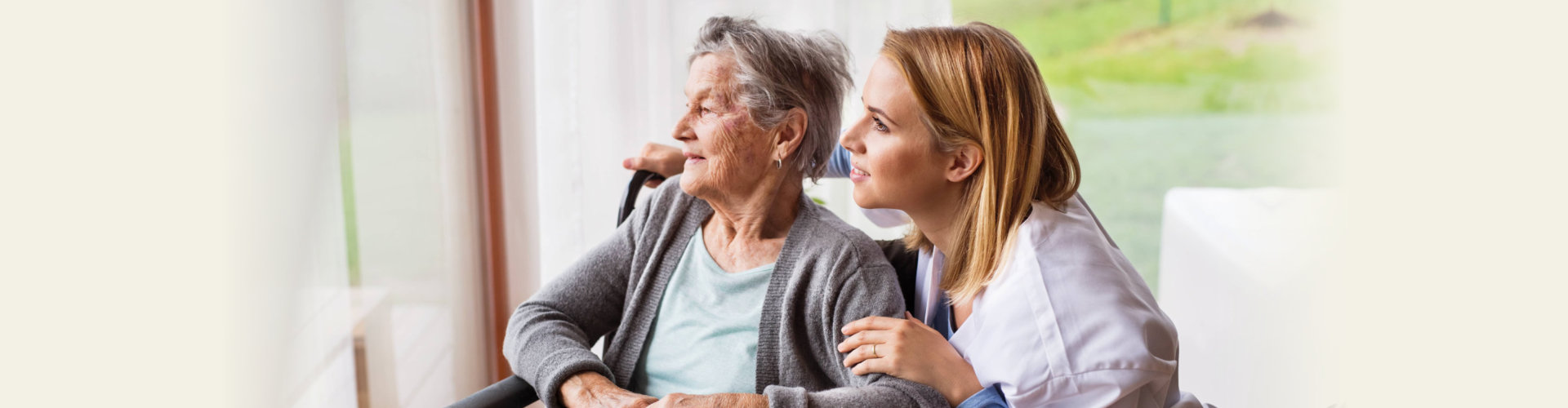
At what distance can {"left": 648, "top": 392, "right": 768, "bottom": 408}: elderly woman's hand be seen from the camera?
125 cm

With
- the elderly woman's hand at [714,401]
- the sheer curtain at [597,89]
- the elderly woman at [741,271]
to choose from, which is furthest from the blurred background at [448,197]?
the elderly woman's hand at [714,401]

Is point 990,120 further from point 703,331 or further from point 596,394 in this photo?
point 596,394

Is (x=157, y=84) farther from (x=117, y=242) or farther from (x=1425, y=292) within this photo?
(x=1425, y=292)

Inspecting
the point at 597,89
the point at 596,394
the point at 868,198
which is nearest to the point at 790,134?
the point at 868,198

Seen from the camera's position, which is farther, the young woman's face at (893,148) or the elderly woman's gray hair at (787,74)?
the elderly woman's gray hair at (787,74)

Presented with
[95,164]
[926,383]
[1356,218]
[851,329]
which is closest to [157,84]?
[95,164]

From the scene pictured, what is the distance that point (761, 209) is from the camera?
4.72 feet

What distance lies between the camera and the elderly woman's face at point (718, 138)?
1375mm

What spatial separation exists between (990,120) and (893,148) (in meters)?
0.13

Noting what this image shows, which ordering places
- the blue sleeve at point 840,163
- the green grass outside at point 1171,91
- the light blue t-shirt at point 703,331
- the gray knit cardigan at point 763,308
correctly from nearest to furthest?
the gray knit cardigan at point 763,308 < the light blue t-shirt at point 703,331 < the blue sleeve at point 840,163 < the green grass outside at point 1171,91

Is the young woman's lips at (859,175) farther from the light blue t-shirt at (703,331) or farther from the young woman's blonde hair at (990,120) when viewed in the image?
the light blue t-shirt at (703,331)

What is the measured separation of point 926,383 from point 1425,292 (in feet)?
5.71

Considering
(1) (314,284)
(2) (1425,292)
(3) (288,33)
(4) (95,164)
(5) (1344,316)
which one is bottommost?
(5) (1344,316)

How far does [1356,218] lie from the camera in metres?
2.73
